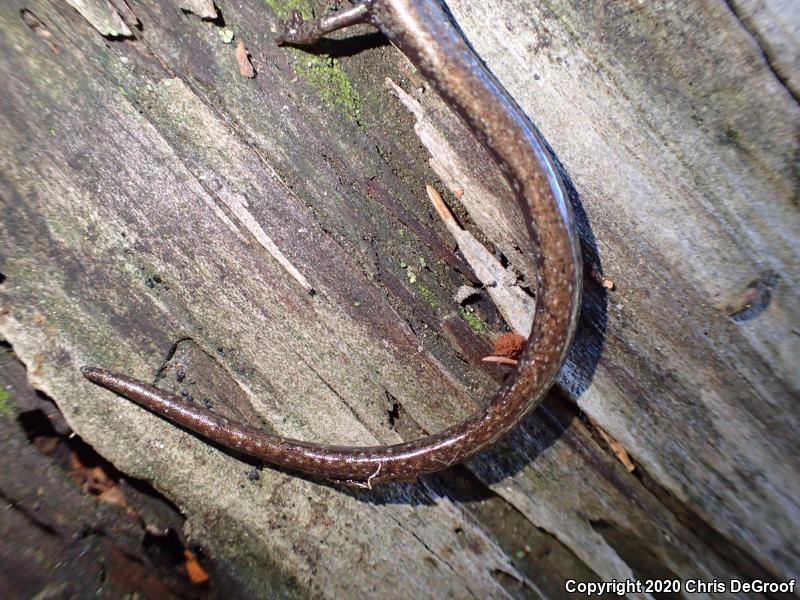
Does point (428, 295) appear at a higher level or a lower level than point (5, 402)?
lower

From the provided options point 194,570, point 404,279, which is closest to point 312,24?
point 404,279

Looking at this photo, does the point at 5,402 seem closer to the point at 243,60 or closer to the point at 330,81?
the point at 243,60

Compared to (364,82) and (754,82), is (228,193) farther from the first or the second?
(754,82)

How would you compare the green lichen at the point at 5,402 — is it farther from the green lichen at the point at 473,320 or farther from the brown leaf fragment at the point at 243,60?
the green lichen at the point at 473,320

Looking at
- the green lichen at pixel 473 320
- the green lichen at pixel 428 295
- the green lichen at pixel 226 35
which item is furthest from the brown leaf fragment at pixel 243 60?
the green lichen at pixel 473 320

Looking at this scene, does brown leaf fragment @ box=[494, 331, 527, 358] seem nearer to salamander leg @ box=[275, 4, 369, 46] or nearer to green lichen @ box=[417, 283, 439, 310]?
green lichen @ box=[417, 283, 439, 310]

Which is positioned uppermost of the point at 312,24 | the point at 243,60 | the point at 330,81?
the point at 243,60
